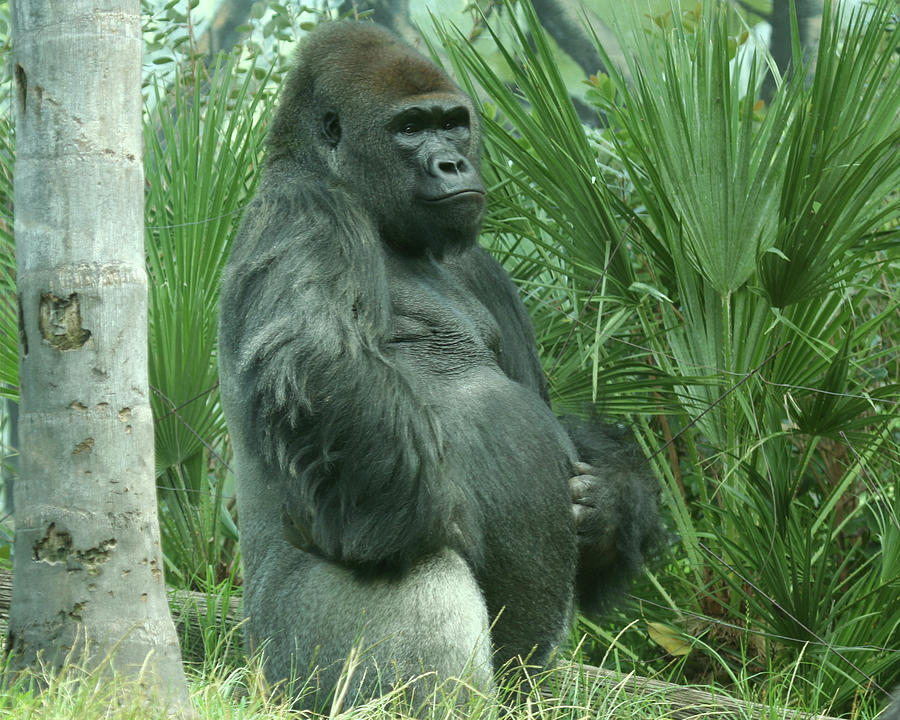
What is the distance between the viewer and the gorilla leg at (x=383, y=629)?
239 cm

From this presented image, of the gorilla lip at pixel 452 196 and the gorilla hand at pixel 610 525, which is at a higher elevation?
the gorilla lip at pixel 452 196

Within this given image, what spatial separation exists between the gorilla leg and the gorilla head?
2.74 ft

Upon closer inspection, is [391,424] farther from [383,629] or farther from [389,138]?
[389,138]

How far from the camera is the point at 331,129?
9.27 feet

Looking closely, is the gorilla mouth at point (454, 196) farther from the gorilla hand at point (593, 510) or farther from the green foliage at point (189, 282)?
the green foliage at point (189, 282)

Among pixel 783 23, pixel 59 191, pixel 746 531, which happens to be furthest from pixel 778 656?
pixel 783 23

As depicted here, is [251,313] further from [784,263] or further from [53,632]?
[784,263]

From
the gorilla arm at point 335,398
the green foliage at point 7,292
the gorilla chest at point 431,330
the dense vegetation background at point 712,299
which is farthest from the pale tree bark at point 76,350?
the green foliage at point 7,292

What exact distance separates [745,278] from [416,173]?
3.62 feet

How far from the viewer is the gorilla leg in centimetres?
239

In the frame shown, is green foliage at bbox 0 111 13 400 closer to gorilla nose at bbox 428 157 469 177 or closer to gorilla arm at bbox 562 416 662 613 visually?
gorilla nose at bbox 428 157 469 177

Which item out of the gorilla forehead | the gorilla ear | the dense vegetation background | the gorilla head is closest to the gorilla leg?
the dense vegetation background

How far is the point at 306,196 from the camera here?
2.57 meters

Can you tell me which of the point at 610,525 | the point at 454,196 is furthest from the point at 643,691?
the point at 454,196
